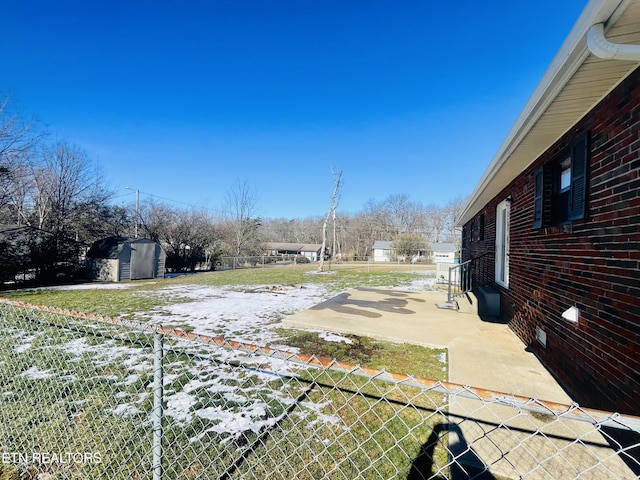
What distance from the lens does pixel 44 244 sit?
12.5 m

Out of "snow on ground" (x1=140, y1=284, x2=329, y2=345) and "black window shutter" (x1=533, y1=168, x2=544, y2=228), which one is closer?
"black window shutter" (x1=533, y1=168, x2=544, y2=228)

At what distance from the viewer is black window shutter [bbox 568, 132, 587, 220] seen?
282 cm

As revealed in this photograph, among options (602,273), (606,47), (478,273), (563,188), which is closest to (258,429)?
(602,273)

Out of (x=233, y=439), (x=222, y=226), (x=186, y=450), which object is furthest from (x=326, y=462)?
(x=222, y=226)

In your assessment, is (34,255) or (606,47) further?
(34,255)

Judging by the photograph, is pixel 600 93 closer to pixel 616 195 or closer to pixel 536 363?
pixel 616 195

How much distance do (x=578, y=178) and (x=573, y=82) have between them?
112 cm

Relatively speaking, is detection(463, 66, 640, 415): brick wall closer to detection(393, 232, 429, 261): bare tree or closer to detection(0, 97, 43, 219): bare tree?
detection(0, 97, 43, 219): bare tree

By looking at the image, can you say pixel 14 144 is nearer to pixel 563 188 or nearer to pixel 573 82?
pixel 573 82

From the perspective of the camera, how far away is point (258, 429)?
240 centimetres

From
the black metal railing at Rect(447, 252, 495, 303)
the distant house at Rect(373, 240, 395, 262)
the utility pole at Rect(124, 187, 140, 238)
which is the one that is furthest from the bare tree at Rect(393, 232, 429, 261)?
the utility pole at Rect(124, 187, 140, 238)

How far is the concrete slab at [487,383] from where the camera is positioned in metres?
1.95

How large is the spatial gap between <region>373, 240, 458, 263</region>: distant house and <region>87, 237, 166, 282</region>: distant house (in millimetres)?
29509

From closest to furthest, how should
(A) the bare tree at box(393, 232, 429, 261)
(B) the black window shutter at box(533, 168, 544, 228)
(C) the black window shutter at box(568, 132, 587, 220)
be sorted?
(C) the black window shutter at box(568, 132, 587, 220) < (B) the black window shutter at box(533, 168, 544, 228) < (A) the bare tree at box(393, 232, 429, 261)
